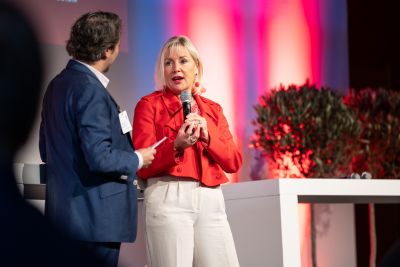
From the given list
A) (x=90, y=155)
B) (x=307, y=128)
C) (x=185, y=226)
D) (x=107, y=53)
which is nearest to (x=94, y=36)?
(x=107, y=53)

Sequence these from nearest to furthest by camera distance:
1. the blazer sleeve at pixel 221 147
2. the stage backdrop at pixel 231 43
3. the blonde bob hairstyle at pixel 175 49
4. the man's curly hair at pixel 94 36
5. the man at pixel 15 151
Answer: the man at pixel 15 151 < the man's curly hair at pixel 94 36 < the blazer sleeve at pixel 221 147 < the blonde bob hairstyle at pixel 175 49 < the stage backdrop at pixel 231 43

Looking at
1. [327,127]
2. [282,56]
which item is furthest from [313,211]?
[282,56]

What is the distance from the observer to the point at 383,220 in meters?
6.04

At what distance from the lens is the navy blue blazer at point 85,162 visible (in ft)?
6.57

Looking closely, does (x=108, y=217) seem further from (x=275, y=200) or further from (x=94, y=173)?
(x=275, y=200)

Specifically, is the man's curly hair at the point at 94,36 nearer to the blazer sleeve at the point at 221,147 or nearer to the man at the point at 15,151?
the blazer sleeve at the point at 221,147

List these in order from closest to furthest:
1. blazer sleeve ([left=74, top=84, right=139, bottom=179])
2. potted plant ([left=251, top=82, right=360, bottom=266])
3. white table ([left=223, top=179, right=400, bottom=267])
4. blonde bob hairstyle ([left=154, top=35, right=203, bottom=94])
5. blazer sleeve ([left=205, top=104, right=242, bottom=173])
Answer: blazer sleeve ([left=74, top=84, right=139, bottom=179]), blazer sleeve ([left=205, top=104, right=242, bottom=173]), blonde bob hairstyle ([left=154, top=35, right=203, bottom=94]), white table ([left=223, top=179, right=400, bottom=267]), potted plant ([left=251, top=82, right=360, bottom=266])

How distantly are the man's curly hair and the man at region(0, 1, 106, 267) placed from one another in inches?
49.1

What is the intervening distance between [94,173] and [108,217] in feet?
0.47

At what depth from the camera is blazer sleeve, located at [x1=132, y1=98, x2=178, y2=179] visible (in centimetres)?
247

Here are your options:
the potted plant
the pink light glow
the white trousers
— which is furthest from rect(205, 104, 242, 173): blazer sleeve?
the pink light glow

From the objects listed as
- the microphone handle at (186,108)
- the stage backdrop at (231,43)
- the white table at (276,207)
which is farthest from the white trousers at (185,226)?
the stage backdrop at (231,43)

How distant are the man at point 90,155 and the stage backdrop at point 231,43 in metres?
1.63

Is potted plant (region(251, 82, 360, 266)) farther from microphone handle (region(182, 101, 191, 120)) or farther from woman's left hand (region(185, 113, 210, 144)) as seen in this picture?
microphone handle (region(182, 101, 191, 120))
